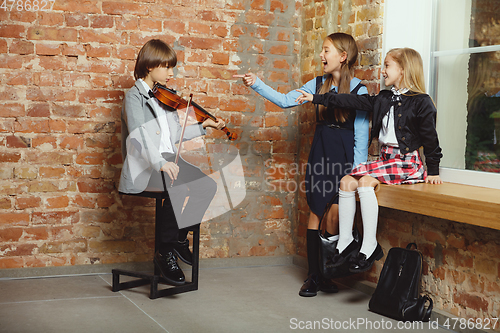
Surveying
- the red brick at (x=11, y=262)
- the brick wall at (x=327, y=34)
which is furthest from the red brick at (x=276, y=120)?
the red brick at (x=11, y=262)

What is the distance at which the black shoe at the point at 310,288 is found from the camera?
2.75m

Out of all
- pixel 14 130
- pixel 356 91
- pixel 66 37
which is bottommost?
pixel 14 130

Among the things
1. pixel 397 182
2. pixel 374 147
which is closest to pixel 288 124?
pixel 374 147

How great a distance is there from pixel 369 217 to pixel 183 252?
103 cm

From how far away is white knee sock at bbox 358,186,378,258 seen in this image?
2.45 meters

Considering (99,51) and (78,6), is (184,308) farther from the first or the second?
(78,6)

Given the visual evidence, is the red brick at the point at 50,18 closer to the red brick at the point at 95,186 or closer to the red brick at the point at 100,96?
the red brick at the point at 100,96

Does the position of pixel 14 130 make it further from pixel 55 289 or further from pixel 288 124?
pixel 288 124

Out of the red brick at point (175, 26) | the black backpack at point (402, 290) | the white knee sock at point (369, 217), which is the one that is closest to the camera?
the black backpack at point (402, 290)

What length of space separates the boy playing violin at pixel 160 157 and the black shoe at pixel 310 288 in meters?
0.66

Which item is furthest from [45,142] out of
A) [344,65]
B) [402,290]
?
[402,290]

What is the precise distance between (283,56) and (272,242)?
129 centimetres

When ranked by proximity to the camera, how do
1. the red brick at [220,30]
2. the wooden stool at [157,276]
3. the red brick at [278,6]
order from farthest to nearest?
the red brick at [278,6]
the red brick at [220,30]
the wooden stool at [157,276]

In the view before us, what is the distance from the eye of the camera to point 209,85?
3281 mm
